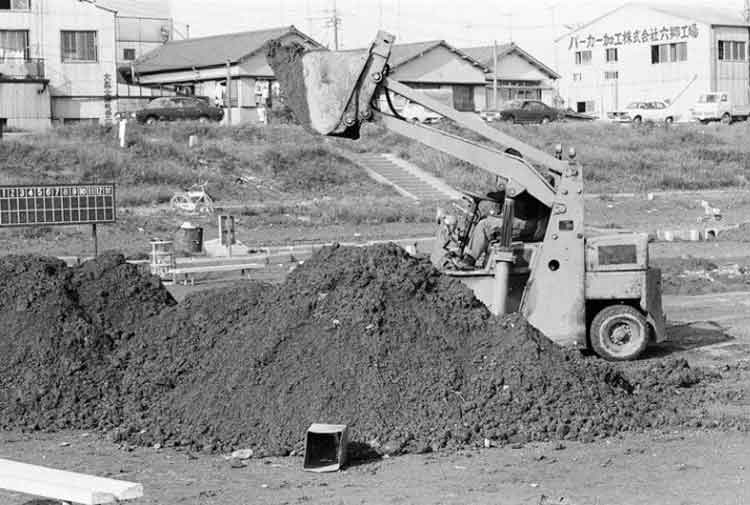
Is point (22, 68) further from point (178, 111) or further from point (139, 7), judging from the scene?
point (139, 7)

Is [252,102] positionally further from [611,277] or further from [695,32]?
[611,277]

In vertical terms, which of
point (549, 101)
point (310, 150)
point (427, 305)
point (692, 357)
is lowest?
point (692, 357)

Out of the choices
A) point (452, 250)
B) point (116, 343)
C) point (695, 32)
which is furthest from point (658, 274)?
point (695, 32)

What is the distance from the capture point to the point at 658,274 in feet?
46.5

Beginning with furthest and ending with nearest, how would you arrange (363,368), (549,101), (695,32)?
(549,101), (695,32), (363,368)

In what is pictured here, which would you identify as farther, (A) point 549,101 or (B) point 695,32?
(A) point 549,101

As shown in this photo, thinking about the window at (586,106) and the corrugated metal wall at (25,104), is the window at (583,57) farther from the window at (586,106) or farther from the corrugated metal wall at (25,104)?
the corrugated metal wall at (25,104)

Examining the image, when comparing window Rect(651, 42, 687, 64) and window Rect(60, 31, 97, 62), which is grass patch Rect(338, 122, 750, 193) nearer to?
window Rect(651, 42, 687, 64)

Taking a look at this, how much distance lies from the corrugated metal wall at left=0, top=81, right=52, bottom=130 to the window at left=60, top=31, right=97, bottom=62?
103 inches

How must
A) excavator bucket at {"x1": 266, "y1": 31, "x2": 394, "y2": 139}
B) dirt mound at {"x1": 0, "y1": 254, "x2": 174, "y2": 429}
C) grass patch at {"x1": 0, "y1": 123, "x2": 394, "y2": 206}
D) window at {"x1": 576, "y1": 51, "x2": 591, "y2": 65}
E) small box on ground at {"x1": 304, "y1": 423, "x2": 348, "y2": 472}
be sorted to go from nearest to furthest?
small box on ground at {"x1": 304, "y1": 423, "x2": 348, "y2": 472} → dirt mound at {"x1": 0, "y1": 254, "x2": 174, "y2": 429} → excavator bucket at {"x1": 266, "y1": 31, "x2": 394, "y2": 139} → grass patch at {"x1": 0, "y1": 123, "x2": 394, "y2": 206} → window at {"x1": 576, "y1": 51, "x2": 591, "y2": 65}

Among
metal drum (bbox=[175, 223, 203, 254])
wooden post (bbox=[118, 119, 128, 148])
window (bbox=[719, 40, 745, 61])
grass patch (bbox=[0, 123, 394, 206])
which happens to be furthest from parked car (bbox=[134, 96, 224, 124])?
window (bbox=[719, 40, 745, 61])

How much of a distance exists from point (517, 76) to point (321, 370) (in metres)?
68.5

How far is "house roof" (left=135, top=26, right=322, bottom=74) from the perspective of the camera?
64812mm

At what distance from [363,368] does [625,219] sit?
2572cm
